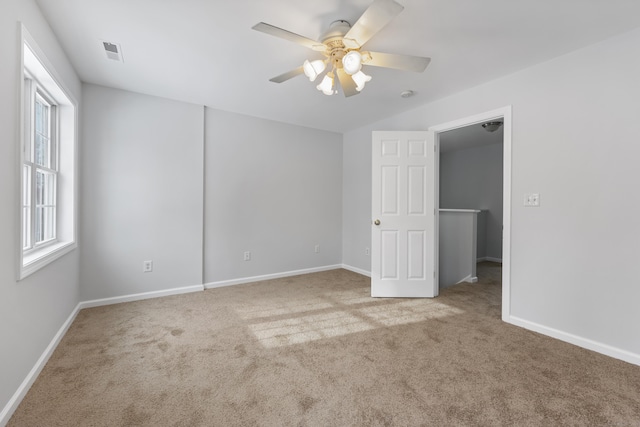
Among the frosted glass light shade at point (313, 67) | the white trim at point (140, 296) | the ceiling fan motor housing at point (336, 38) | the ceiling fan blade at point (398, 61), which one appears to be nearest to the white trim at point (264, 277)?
the white trim at point (140, 296)

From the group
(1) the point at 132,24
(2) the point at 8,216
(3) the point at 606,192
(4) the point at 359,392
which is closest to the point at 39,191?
(2) the point at 8,216

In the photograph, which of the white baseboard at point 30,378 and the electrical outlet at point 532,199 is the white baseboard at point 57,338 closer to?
the white baseboard at point 30,378

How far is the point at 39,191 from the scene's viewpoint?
7.93 ft

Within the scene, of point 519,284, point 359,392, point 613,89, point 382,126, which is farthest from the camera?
point 382,126

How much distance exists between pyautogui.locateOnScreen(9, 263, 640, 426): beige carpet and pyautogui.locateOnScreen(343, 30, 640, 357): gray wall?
1.05 ft

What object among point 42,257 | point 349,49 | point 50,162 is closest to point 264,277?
point 42,257

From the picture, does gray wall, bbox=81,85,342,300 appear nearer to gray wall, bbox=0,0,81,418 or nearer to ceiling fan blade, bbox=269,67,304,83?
gray wall, bbox=0,0,81,418

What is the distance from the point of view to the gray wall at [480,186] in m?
5.95

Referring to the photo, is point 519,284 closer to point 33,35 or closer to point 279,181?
point 279,181

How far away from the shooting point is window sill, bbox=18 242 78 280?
1.75m

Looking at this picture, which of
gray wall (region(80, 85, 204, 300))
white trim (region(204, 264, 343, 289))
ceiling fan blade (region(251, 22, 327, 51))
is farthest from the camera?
white trim (region(204, 264, 343, 289))

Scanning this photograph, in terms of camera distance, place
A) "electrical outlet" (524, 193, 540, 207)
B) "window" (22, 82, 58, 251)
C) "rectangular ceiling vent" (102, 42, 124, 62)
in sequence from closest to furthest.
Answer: "window" (22, 82, 58, 251), "rectangular ceiling vent" (102, 42, 124, 62), "electrical outlet" (524, 193, 540, 207)

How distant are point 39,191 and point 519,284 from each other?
4309 mm

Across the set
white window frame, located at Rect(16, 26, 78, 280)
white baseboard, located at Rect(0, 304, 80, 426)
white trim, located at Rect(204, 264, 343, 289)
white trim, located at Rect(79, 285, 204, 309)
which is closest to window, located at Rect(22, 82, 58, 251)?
white window frame, located at Rect(16, 26, 78, 280)
